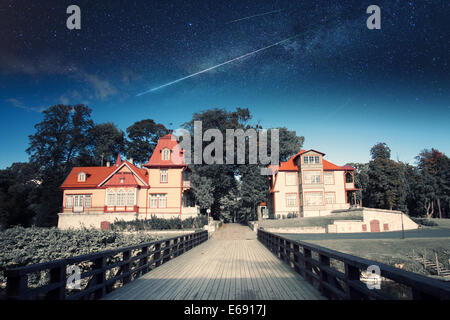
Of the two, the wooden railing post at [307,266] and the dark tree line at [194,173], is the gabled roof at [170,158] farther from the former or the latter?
the wooden railing post at [307,266]

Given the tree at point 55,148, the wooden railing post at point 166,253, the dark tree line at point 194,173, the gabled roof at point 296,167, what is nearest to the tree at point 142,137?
the dark tree line at point 194,173

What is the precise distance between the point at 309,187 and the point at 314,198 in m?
1.56

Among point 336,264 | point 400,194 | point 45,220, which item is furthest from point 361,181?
point 45,220

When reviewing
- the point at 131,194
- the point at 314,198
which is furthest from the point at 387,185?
the point at 131,194

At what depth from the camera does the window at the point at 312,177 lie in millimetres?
35094

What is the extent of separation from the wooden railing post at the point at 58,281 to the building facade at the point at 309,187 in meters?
32.7

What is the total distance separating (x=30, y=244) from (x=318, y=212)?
3066 centimetres

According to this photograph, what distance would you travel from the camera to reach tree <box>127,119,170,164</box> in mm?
55219

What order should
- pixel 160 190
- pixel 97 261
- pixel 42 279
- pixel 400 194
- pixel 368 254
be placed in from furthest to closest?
pixel 400 194 → pixel 160 190 → pixel 368 254 → pixel 42 279 → pixel 97 261

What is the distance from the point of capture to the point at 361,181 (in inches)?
2206

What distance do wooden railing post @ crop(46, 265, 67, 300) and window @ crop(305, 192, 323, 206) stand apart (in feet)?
110

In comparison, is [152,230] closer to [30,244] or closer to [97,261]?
[30,244]

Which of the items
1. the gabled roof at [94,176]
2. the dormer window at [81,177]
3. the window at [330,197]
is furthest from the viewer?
the window at [330,197]

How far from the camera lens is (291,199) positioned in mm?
36312
